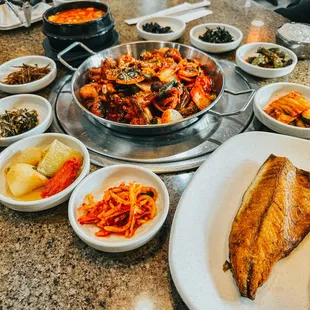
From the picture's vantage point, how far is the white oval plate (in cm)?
101

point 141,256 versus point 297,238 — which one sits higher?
point 297,238

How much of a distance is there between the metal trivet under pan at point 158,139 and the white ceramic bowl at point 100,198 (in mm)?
159

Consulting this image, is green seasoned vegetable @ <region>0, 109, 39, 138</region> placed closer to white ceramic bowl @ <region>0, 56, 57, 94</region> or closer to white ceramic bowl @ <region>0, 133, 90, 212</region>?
white ceramic bowl @ <region>0, 133, 90, 212</region>

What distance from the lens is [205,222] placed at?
4.02 ft

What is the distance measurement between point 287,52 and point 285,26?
0.36 meters

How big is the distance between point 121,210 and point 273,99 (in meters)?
1.23

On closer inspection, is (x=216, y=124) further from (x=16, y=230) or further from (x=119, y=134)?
(x=16, y=230)

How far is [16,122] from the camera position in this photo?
5.76 ft

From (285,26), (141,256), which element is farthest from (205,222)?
(285,26)

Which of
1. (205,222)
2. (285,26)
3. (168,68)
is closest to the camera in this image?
(205,222)

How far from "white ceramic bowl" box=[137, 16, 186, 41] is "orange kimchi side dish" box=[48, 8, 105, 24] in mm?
367

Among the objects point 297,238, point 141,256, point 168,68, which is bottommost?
point 141,256

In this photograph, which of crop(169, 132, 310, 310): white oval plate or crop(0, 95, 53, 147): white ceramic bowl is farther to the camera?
crop(0, 95, 53, 147): white ceramic bowl

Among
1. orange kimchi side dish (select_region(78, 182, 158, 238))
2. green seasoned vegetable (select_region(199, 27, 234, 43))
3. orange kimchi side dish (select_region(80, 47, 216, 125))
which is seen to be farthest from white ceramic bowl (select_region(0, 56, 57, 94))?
green seasoned vegetable (select_region(199, 27, 234, 43))
